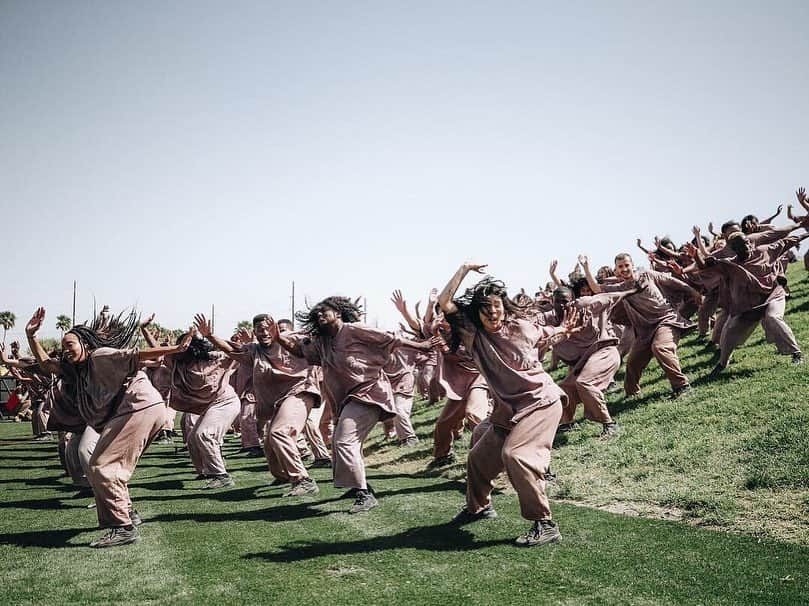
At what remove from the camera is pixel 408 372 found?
13484 mm

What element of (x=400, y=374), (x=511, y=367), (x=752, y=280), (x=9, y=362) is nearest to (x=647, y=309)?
(x=752, y=280)

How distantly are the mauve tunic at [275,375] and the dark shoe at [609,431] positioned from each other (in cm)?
396

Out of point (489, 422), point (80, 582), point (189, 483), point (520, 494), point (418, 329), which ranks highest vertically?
point (418, 329)

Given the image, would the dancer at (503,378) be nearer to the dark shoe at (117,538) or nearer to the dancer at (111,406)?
the dancer at (111,406)

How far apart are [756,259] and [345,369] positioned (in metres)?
7.00

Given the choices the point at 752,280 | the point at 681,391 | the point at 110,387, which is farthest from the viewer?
the point at 752,280

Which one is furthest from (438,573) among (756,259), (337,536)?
(756,259)

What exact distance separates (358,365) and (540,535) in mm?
2996

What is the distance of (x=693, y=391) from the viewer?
32.1 ft

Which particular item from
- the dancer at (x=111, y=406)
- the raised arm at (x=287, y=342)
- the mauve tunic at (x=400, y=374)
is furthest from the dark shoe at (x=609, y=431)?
the dancer at (x=111, y=406)

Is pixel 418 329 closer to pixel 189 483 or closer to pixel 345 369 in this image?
pixel 345 369

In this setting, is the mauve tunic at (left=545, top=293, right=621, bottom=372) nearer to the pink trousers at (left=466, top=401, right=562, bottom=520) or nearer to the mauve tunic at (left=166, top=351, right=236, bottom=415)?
the pink trousers at (left=466, top=401, right=562, bottom=520)

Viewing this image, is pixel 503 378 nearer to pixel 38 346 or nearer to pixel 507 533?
pixel 507 533

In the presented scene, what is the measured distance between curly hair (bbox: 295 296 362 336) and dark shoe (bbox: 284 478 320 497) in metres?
1.85
